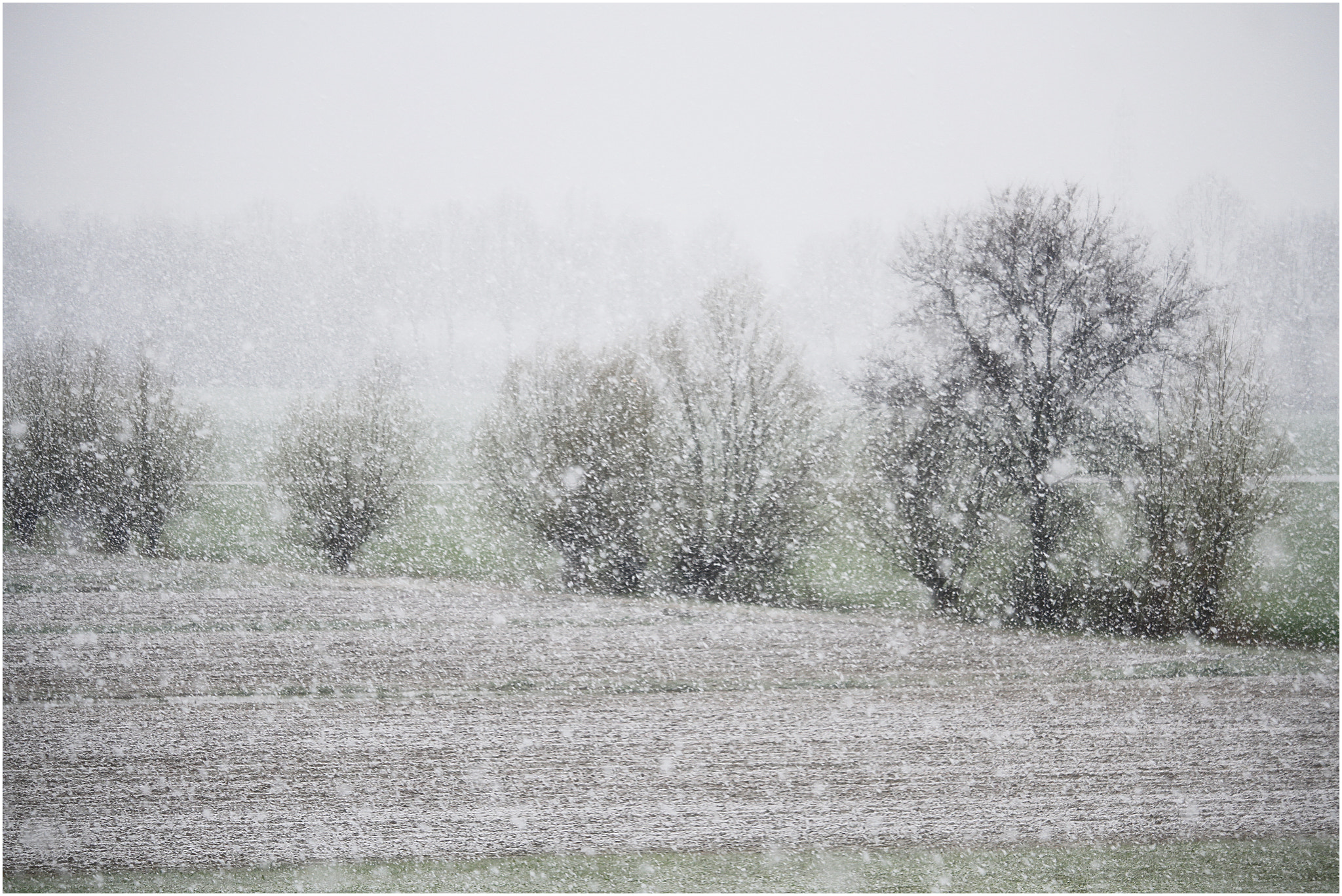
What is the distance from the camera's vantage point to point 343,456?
4785 mm

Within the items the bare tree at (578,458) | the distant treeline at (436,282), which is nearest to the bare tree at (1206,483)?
the distant treeline at (436,282)

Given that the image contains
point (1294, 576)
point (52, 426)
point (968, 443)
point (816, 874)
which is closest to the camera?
point (816, 874)

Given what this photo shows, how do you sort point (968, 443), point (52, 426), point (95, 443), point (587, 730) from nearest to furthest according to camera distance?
point (587, 730), point (968, 443), point (52, 426), point (95, 443)

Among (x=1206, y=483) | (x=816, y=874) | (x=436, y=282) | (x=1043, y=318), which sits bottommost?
(x=816, y=874)

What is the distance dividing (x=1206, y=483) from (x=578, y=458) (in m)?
4.24

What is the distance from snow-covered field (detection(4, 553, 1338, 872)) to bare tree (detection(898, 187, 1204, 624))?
38.2 inches

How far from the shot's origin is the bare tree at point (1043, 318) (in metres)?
4.17

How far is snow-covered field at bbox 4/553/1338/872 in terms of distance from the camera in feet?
10.2

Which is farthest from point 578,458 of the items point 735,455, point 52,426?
point 52,426

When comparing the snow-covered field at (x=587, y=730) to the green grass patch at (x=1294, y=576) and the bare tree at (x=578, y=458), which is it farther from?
the bare tree at (x=578, y=458)

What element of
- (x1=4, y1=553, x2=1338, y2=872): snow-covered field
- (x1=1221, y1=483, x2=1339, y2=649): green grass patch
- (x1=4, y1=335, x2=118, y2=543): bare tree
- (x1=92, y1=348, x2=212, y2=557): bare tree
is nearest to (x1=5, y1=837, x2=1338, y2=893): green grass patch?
(x1=4, y1=553, x2=1338, y2=872): snow-covered field

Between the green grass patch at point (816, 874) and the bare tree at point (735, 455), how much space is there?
6.30 ft

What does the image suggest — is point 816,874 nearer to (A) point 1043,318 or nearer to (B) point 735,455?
(B) point 735,455

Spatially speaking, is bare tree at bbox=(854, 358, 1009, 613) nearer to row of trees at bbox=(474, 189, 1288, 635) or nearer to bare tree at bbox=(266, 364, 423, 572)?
row of trees at bbox=(474, 189, 1288, 635)
